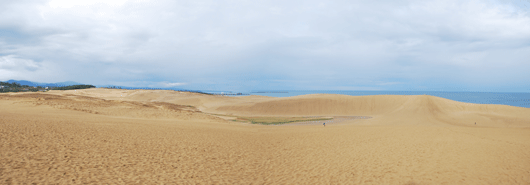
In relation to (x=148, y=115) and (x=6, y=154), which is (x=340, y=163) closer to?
(x=6, y=154)

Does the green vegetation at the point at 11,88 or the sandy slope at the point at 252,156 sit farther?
the green vegetation at the point at 11,88

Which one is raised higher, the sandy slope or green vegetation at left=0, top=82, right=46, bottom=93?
green vegetation at left=0, top=82, right=46, bottom=93

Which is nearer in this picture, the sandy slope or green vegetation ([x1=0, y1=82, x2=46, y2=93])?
the sandy slope

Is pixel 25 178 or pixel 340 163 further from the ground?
pixel 25 178

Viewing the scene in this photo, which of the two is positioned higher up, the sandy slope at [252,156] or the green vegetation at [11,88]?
the green vegetation at [11,88]

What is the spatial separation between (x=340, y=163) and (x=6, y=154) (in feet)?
37.5

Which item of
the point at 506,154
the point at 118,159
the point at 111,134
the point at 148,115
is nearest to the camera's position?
the point at 118,159

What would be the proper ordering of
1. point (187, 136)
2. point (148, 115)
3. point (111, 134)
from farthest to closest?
point (148, 115), point (187, 136), point (111, 134)

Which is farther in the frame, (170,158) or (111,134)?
(111,134)

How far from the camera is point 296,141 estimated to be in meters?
15.7

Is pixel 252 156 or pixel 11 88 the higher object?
pixel 11 88

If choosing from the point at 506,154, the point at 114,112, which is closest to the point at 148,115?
the point at 114,112

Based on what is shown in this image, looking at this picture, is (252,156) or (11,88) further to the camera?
(11,88)

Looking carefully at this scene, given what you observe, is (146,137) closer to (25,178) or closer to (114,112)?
(25,178)
